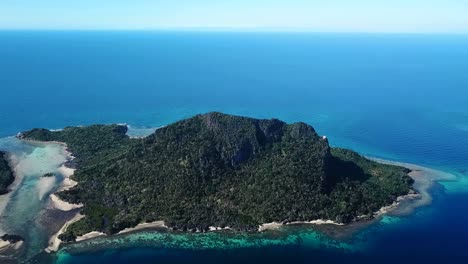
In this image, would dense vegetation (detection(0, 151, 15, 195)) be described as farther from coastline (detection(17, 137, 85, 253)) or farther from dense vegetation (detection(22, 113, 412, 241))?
dense vegetation (detection(22, 113, 412, 241))

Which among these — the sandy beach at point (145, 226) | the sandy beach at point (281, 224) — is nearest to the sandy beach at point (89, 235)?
the sandy beach at point (145, 226)

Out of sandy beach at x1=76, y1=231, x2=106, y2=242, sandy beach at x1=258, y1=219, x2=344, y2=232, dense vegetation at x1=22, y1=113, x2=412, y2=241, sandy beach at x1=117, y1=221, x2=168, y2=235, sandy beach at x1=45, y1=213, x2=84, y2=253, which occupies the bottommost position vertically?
sandy beach at x1=45, y1=213, x2=84, y2=253

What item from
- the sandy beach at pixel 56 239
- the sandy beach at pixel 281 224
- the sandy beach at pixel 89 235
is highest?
the sandy beach at pixel 281 224

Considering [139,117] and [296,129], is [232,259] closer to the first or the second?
[296,129]

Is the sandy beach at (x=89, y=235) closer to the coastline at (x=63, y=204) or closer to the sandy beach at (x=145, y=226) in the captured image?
the coastline at (x=63, y=204)

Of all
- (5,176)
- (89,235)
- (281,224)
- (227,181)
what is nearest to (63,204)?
(89,235)

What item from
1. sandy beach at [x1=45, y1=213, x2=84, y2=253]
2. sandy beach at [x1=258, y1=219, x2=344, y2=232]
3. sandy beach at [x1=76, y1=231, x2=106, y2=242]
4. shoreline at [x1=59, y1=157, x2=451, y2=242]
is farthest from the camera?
sandy beach at [x1=258, y1=219, x2=344, y2=232]

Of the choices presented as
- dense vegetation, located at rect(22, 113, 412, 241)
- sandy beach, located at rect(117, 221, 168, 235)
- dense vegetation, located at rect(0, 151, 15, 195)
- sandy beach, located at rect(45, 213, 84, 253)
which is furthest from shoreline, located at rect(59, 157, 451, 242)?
dense vegetation, located at rect(0, 151, 15, 195)

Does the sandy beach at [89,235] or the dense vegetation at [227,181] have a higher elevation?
the dense vegetation at [227,181]

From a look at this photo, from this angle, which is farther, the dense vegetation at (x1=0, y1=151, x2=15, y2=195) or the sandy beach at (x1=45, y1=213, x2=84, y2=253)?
the dense vegetation at (x1=0, y1=151, x2=15, y2=195)
